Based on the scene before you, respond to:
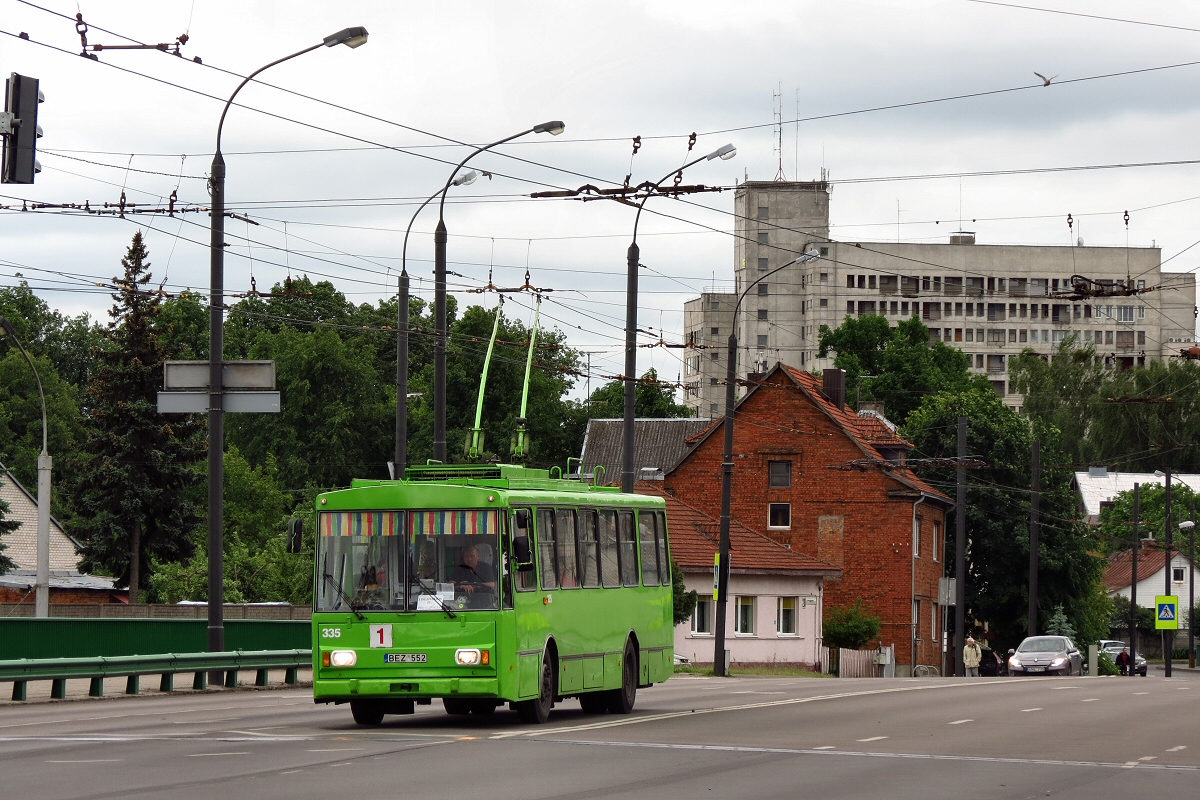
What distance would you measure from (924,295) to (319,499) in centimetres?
14328

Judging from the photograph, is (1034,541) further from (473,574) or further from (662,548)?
(473,574)

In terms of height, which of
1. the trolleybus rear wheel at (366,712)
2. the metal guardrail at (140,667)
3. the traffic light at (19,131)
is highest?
the traffic light at (19,131)

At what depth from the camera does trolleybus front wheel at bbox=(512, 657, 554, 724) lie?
64.9ft

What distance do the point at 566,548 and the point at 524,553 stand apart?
5.86 feet

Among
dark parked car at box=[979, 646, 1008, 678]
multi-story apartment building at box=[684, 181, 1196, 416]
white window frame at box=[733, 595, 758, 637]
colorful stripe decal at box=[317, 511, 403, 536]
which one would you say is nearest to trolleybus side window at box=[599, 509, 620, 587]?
colorful stripe decal at box=[317, 511, 403, 536]

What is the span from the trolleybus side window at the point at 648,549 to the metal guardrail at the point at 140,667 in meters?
8.23

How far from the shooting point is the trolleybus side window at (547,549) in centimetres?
2002

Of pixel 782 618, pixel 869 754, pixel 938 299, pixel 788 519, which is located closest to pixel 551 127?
pixel 869 754

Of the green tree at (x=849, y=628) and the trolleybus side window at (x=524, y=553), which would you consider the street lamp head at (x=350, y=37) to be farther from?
the green tree at (x=849, y=628)

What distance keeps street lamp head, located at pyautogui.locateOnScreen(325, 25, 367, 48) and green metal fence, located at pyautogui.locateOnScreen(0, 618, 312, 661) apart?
33.2 feet

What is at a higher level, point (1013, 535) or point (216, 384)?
point (216, 384)

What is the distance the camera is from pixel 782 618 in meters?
58.7

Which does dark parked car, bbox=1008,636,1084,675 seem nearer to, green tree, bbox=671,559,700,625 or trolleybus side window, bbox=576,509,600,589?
green tree, bbox=671,559,700,625

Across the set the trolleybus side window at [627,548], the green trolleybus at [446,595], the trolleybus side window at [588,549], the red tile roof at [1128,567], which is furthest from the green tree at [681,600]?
the red tile roof at [1128,567]
